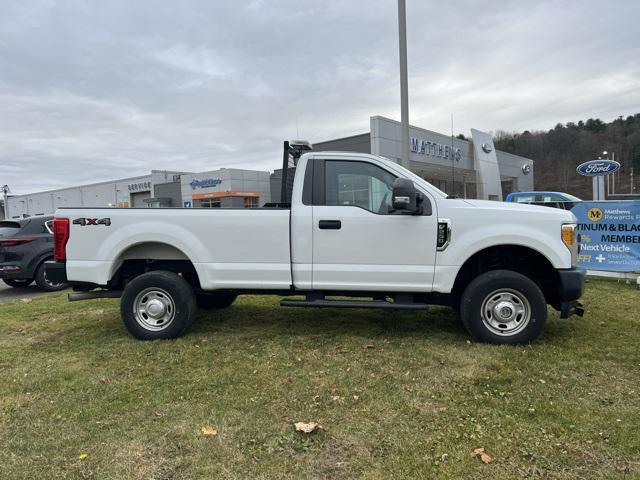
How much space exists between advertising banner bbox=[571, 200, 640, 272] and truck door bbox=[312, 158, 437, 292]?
565cm

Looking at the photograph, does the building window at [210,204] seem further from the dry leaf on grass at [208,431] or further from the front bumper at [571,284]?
the front bumper at [571,284]

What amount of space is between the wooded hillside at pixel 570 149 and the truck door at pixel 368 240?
232ft

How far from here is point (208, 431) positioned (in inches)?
128

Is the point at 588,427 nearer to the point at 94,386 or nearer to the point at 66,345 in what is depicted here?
the point at 94,386

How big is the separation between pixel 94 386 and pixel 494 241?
13.2 ft

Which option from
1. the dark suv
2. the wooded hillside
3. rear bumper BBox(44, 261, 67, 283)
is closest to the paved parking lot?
the dark suv

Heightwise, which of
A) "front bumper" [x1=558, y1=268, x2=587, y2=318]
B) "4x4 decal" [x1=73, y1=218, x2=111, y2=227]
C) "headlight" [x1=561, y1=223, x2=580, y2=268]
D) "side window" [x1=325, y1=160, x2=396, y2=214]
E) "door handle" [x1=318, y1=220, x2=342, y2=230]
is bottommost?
"front bumper" [x1=558, y1=268, x2=587, y2=318]

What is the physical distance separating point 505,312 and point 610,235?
528cm

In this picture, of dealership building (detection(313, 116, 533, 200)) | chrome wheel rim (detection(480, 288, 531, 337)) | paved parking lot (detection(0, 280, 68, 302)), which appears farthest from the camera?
dealership building (detection(313, 116, 533, 200))

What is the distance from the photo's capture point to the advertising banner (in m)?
8.59

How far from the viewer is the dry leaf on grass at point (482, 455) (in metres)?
2.84

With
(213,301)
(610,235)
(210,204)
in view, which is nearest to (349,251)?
(213,301)

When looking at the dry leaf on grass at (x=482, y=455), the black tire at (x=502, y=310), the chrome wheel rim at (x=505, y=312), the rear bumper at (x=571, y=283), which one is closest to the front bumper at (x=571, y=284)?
the rear bumper at (x=571, y=283)

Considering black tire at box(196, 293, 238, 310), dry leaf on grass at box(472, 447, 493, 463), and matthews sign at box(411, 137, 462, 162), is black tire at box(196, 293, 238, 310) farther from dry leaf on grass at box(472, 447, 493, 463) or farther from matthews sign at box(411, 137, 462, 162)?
matthews sign at box(411, 137, 462, 162)
